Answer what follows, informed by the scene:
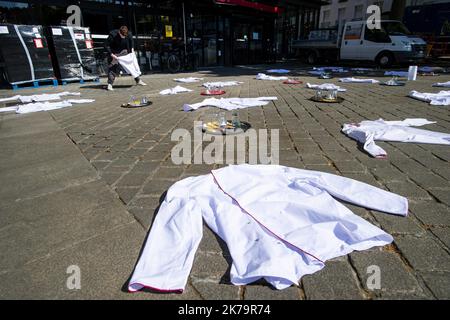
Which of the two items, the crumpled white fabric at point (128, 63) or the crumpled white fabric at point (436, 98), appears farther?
the crumpled white fabric at point (128, 63)

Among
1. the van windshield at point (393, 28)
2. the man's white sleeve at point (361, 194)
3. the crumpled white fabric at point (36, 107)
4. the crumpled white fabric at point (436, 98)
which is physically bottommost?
the crumpled white fabric at point (36, 107)

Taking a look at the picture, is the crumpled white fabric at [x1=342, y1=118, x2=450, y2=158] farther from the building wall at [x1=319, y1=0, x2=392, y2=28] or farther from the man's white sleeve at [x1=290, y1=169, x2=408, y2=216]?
the building wall at [x1=319, y1=0, x2=392, y2=28]

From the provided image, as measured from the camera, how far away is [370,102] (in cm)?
538

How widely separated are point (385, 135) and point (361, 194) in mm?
1676

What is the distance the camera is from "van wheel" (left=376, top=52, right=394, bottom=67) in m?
12.1

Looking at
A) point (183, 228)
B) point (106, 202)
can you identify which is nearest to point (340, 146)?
point (183, 228)

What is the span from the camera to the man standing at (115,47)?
25.8 ft

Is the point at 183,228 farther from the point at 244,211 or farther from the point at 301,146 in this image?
the point at 301,146

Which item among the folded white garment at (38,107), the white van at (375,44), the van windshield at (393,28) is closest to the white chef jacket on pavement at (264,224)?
the folded white garment at (38,107)

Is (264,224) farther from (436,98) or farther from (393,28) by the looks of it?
(393,28)

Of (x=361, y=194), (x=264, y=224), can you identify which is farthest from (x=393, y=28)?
(x=264, y=224)

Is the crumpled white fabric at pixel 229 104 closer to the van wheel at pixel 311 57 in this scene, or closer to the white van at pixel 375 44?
the white van at pixel 375 44

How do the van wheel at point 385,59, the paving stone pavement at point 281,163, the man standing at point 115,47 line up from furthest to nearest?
the van wheel at point 385,59, the man standing at point 115,47, the paving stone pavement at point 281,163

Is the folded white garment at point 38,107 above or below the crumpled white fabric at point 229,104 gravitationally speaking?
below
